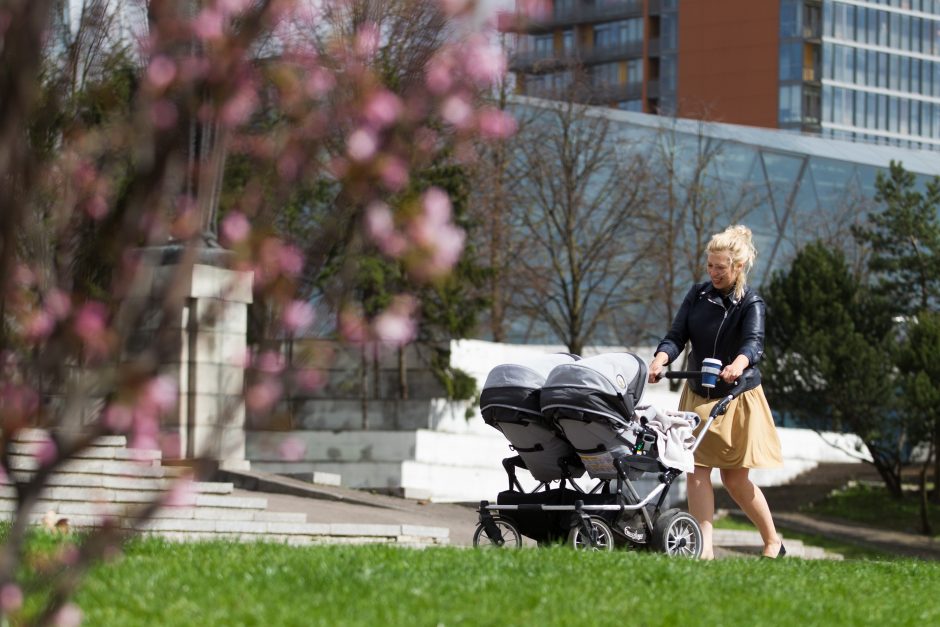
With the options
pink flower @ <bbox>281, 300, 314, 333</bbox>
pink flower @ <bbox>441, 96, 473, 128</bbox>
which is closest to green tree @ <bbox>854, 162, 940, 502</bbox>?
pink flower @ <bbox>441, 96, 473, 128</bbox>

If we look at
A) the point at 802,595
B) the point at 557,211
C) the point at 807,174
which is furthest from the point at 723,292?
the point at 807,174

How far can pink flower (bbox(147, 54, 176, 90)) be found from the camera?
3.62 metres

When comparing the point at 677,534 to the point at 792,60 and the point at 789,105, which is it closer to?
the point at 792,60

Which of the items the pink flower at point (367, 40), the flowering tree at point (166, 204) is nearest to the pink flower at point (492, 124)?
the flowering tree at point (166, 204)

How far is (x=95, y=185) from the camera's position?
15.3 feet

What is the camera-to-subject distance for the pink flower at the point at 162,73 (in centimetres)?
362

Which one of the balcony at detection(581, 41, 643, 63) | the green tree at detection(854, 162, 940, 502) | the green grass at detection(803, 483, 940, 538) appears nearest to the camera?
the green grass at detection(803, 483, 940, 538)

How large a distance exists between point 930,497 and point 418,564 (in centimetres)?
2919

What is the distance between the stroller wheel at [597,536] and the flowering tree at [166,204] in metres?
4.56

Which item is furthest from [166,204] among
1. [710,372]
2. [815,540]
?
[815,540]

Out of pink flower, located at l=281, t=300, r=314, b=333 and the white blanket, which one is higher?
pink flower, located at l=281, t=300, r=314, b=333

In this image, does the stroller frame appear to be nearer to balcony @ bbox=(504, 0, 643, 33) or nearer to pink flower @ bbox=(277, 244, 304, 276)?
pink flower @ bbox=(277, 244, 304, 276)

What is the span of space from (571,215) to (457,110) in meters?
34.4

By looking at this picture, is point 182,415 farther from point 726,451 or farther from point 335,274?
point 335,274
